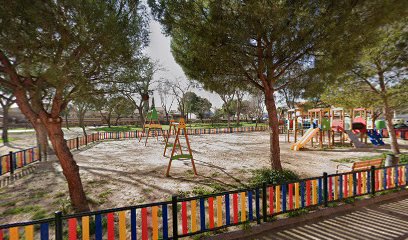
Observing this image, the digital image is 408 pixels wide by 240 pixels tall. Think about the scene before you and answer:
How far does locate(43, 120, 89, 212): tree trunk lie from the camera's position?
5344mm

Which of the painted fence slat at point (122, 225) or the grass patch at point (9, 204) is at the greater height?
the painted fence slat at point (122, 225)

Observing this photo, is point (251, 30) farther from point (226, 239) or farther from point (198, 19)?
point (226, 239)

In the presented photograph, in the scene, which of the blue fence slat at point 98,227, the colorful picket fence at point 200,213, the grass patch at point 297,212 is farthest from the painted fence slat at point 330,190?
the blue fence slat at point 98,227

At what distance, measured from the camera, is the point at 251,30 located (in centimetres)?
597

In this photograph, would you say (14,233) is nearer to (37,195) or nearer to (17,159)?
Result: (37,195)

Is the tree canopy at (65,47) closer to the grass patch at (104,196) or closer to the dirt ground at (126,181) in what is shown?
the grass patch at (104,196)

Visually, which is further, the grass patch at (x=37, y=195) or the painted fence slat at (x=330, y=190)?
the grass patch at (x=37, y=195)

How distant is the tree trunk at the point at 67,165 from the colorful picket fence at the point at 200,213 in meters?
0.76

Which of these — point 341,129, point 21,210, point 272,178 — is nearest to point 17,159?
point 21,210

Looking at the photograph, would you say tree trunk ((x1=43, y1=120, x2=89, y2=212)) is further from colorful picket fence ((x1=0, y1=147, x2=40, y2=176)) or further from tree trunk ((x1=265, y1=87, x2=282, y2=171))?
tree trunk ((x1=265, y1=87, x2=282, y2=171))

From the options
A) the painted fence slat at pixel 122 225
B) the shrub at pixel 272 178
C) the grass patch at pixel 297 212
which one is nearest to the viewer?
the painted fence slat at pixel 122 225

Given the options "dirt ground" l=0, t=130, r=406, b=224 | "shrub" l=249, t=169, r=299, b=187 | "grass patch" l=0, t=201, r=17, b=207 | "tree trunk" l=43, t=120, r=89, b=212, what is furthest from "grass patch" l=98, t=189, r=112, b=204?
"shrub" l=249, t=169, r=299, b=187

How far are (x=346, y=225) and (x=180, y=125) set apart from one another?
6.20 meters

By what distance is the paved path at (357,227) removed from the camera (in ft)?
13.4
